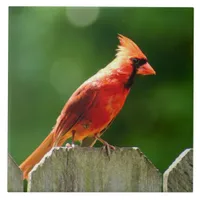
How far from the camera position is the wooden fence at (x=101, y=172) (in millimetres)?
2059

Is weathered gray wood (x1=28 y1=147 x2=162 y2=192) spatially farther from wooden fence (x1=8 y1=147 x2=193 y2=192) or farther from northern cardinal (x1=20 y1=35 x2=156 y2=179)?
northern cardinal (x1=20 y1=35 x2=156 y2=179)

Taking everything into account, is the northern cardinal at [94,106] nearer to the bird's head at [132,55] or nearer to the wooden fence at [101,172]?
the bird's head at [132,55]

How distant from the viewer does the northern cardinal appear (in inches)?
104

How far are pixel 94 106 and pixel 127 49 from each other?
43cm

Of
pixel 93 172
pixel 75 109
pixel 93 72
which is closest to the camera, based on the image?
pixel 93 172

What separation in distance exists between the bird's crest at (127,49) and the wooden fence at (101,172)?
32.9 inches

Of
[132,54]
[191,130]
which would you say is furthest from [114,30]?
[191,130]

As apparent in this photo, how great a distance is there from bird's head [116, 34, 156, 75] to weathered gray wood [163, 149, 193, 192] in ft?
2.70

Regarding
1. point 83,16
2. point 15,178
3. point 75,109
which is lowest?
point 15,178

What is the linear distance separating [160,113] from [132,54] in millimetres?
410

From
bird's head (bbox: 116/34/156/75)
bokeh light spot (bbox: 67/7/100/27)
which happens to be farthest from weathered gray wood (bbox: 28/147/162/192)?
bokeh light spot (bbox: 67/7/100/27)

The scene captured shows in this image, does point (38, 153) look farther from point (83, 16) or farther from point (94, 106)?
point (83, 16)

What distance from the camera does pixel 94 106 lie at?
264cm

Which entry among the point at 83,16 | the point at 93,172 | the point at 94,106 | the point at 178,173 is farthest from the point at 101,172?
the point at 83,16
